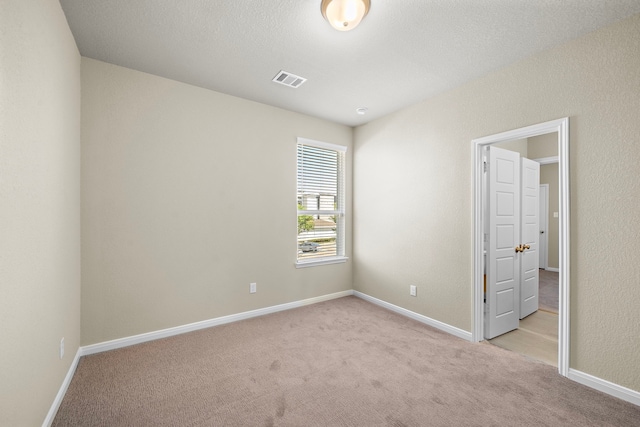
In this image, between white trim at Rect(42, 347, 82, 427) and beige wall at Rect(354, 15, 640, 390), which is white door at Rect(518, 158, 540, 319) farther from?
white trim at Rect(42, 347, 82, 427)

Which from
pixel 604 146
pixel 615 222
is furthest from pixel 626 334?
pixel 604 146

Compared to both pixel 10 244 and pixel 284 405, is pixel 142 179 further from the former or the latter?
pixel 284 405

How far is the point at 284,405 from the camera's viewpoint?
1.88m

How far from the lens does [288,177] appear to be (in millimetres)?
3773

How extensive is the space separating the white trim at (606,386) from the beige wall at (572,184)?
4 cm

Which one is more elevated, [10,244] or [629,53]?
[629,53]

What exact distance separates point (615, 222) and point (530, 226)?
169cm

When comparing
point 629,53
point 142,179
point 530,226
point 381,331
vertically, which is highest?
point 629,53

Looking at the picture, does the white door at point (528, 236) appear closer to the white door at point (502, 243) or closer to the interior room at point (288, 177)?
the white door at point (502, 243)

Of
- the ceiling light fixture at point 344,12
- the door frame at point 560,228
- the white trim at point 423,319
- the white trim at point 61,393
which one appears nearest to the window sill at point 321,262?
the white trim at point 423,319

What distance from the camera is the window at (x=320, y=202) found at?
13.1 ft

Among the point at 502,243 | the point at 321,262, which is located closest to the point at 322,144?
the point at 321,262

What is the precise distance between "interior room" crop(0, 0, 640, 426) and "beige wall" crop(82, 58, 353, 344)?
0.02 m

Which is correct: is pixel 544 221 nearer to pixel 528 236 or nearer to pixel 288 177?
pixel 528 236
